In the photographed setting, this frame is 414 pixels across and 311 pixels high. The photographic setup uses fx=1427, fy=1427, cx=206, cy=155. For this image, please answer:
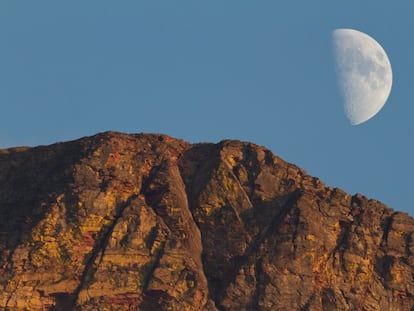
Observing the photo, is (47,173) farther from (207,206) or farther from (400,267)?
(400,267)

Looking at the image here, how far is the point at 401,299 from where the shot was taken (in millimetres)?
150000

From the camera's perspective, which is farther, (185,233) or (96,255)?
(185,233)

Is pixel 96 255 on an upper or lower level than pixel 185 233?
lower

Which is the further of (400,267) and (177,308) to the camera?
(400,267)

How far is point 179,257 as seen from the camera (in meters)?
143

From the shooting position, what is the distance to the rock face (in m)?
141

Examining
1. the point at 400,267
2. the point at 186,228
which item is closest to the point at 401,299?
the point at 400,267

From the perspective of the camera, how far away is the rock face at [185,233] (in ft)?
463

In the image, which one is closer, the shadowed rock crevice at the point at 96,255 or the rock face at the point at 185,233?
the shadowed rock crevice at the point at 96,255

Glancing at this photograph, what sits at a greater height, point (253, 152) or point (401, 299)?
point (253, 152)

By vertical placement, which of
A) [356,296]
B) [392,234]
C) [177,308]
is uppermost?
[392,234]

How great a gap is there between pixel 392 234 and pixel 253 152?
17479 mm

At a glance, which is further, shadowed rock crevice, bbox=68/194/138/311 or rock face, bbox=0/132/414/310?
rock face, bbox=0/132/414/310

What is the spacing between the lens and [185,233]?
147 metres
